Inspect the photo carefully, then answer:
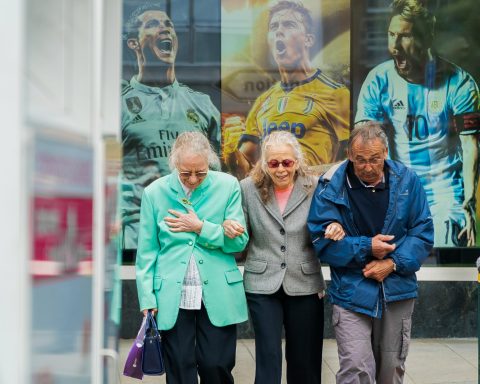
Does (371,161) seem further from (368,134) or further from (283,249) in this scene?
(283,249)

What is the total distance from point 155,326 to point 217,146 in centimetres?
314

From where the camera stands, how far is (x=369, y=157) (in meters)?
4.93

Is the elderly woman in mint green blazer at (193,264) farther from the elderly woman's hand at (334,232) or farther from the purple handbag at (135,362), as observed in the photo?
A: the elderly woman's hand at (334,232)

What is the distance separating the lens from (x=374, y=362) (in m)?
5.06

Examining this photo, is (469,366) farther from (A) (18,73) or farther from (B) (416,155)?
(A) (18,73)

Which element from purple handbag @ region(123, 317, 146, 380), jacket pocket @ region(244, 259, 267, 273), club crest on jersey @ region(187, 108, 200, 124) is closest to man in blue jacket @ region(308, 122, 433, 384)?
jacket pocket @ region(244, 259, 267, 273)

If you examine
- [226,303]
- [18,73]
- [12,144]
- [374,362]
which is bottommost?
[374,362]

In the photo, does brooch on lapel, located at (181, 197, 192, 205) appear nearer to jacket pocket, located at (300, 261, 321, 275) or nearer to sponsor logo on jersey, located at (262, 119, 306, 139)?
jacket pocket, located at (300, 261, 321, 275)

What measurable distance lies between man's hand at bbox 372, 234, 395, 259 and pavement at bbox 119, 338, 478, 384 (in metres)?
2.04

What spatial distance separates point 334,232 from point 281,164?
524mm

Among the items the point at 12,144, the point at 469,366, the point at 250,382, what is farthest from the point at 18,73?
the point at 469,366

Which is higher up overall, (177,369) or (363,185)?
(363,185)

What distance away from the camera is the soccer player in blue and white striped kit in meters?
7.90

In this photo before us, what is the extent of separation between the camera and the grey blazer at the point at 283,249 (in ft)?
17.0
